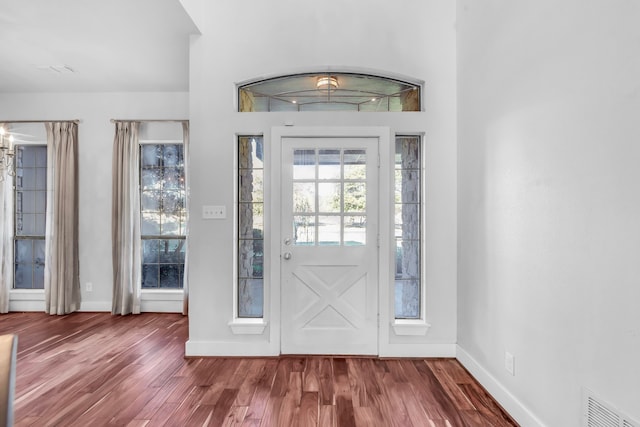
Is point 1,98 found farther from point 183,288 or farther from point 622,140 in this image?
point 622,140

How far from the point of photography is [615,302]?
4.13ft

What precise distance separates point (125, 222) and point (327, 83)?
3.02m

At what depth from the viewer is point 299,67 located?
8.96 ft

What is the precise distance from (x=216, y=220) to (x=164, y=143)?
191cm

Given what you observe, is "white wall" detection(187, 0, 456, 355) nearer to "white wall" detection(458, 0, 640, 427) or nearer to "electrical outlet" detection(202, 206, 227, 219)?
"electrical outlet" detection(202, 206, 227, 219)

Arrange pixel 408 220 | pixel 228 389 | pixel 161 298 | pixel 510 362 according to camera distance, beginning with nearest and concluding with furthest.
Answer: pixel 510 362 → pixel 228 389 → pixel 408 220 → pixel 161 298

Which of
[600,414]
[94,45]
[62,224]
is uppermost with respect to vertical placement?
[94,45]

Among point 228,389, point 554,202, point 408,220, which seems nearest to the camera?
point 554,202

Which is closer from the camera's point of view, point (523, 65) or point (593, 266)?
point (593, 266)

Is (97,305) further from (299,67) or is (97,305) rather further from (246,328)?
(299,67)

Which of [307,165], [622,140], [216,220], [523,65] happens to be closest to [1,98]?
[216,220]

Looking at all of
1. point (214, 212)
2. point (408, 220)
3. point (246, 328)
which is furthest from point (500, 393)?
point (214, 212)

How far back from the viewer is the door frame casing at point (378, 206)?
271 cm

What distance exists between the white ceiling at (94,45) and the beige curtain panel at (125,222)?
2.13ft
